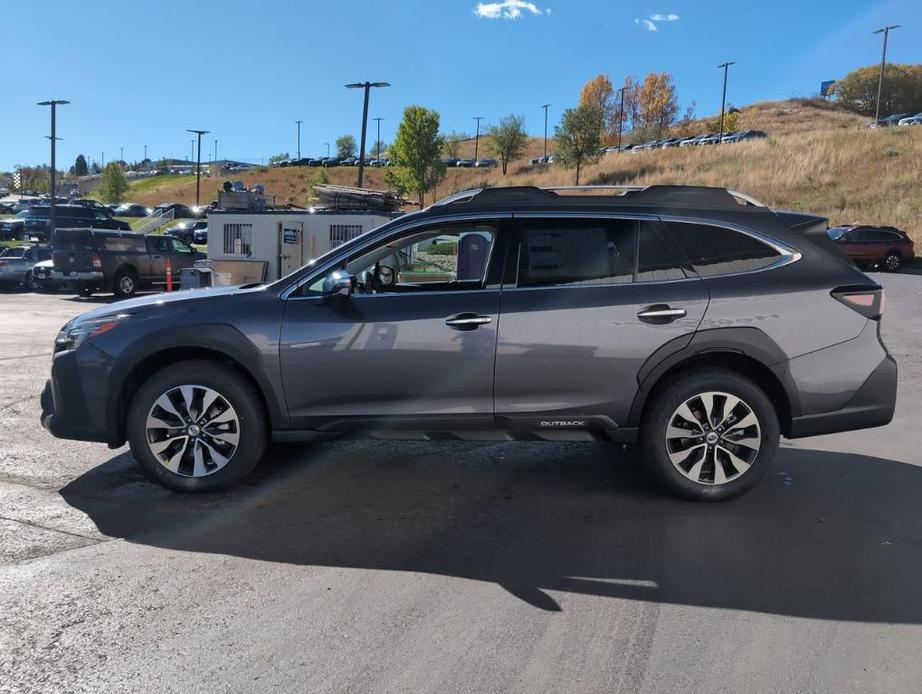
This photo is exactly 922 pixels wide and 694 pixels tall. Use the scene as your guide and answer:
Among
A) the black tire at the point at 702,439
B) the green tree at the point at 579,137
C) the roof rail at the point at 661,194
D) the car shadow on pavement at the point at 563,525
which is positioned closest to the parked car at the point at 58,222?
the green tree at the point at 579,137

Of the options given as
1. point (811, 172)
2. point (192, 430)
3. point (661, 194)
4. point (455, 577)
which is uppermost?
point (811, 172)

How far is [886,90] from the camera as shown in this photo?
10325cm

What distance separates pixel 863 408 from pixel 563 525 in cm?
198

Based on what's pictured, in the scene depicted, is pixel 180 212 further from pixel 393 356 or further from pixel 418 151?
pixel 393 356

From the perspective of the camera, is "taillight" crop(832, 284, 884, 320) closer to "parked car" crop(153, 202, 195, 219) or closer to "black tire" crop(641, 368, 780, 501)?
"black tire" crop(641, 368, 780, 501)

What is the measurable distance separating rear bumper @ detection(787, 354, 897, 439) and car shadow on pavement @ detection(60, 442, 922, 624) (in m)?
0.49

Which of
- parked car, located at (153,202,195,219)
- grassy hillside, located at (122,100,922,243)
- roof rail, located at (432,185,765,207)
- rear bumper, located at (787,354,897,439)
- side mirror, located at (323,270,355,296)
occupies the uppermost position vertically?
grassy hillside, located at (122,100,922,243)

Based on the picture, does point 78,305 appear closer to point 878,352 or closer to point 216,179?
point 878,352

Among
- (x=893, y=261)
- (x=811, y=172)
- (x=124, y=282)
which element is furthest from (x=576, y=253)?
(x=811, y=172)

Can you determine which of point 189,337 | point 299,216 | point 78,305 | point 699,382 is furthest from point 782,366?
point 78,305

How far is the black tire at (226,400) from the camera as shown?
4430 millimetres

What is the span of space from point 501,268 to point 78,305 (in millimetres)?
15434

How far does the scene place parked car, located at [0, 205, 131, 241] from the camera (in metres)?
38.8

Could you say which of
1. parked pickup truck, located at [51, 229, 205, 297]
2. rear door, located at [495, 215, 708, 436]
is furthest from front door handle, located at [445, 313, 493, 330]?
parked pickup truck, located at [51, 229, 205, 297]
